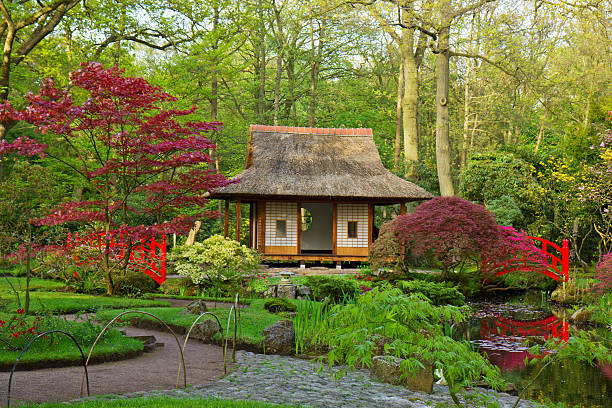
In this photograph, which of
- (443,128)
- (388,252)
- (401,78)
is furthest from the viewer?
(401,78)

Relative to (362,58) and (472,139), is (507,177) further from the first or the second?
(362,58)

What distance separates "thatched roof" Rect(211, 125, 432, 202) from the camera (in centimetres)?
1917

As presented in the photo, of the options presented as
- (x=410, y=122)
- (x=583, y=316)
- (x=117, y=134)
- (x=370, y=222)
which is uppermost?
(x=410, y=122)

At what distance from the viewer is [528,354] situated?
9.78m

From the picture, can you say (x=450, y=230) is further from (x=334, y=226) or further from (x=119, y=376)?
(x=119, y=376)

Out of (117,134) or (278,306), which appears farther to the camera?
(117,134)

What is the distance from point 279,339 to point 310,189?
10.9 m

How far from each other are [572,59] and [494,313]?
2038 centimetres

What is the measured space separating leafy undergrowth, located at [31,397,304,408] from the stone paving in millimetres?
367

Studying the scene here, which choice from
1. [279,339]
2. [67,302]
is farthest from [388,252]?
[67,302]

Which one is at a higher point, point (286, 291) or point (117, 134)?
point (117, 134)

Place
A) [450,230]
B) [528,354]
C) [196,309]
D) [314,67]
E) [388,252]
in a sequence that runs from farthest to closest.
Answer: [314,67] < [388,252] < [450,230] < [196,309] < [528,354]

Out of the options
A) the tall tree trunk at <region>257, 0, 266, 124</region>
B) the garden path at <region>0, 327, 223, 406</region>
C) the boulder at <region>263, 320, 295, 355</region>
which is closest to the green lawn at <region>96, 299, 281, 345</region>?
the boulder at <region>263, 320, 295, 355</region>

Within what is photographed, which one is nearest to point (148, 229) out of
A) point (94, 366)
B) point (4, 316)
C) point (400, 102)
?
point (4, 316)
